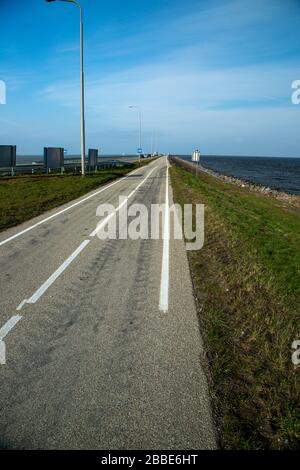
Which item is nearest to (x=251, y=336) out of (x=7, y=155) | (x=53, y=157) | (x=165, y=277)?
(x=165, y=277)

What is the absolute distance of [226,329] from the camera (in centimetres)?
488

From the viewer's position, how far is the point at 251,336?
15.4 feet

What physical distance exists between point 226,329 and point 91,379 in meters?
2.06

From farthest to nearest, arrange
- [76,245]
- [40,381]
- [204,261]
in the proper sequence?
1. [76,245]
2. [204,261]
3. [40,381]

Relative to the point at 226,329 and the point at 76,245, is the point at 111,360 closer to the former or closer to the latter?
the point at 226,329

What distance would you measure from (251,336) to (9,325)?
10.9ft

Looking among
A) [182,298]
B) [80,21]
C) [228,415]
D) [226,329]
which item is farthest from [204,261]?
[80,21]

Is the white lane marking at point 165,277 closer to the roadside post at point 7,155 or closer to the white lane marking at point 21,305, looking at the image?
the white lane marking at point 21,305

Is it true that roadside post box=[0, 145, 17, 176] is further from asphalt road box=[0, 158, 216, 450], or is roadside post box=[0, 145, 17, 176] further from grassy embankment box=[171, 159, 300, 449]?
grassy embankment box=[171, 159, 300, 449]

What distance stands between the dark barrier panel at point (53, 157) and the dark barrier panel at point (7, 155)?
12.9 ft

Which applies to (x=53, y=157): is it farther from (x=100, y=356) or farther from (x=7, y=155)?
(x=100, y=356)

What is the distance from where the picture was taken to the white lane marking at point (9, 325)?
459 centimetres

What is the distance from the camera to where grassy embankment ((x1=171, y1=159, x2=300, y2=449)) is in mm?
3180
